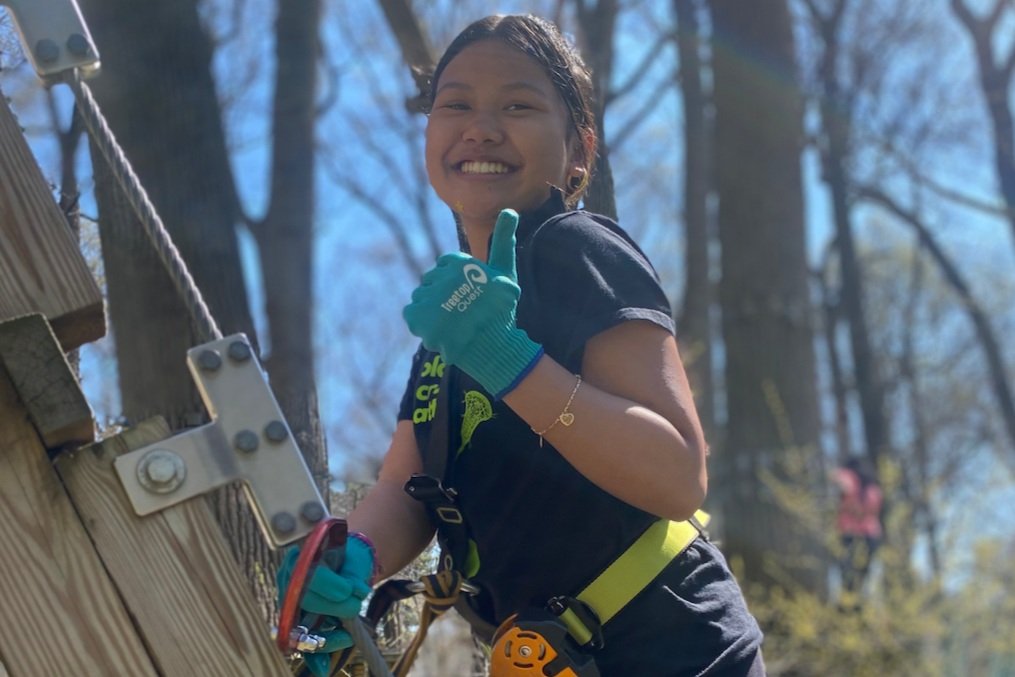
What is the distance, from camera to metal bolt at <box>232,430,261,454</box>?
53.9 inches

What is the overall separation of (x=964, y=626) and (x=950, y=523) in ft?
2.09

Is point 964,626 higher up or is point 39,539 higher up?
point 39,539

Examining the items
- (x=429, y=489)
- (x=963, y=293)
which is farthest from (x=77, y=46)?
(x=963, y=293)

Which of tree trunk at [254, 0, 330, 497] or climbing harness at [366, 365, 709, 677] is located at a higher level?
tree trunk at [254, 0, 330, 497]

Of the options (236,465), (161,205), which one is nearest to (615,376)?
(236,465)

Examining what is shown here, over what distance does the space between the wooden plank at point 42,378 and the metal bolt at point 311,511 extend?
25cm

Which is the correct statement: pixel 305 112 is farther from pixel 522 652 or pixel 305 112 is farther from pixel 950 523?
pixel 522 652

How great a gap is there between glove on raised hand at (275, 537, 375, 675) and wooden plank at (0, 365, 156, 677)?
0.24 metres

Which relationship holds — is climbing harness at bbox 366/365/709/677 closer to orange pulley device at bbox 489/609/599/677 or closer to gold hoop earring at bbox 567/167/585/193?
orange pulley device at bbox 489/609/599/677

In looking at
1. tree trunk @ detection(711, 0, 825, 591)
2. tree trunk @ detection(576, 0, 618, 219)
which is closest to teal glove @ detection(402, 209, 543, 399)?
tree trunk @ detection(576, 0, 618, 219)

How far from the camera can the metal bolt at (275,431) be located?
1.38 meters

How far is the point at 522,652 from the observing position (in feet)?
6.12

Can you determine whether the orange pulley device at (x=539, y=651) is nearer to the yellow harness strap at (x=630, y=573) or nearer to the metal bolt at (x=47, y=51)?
the yellow harness strap at (x=630, y=573)

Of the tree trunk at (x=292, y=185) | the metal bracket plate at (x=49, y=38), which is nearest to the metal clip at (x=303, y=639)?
the metal bracket plate at (x=49, y=38)
